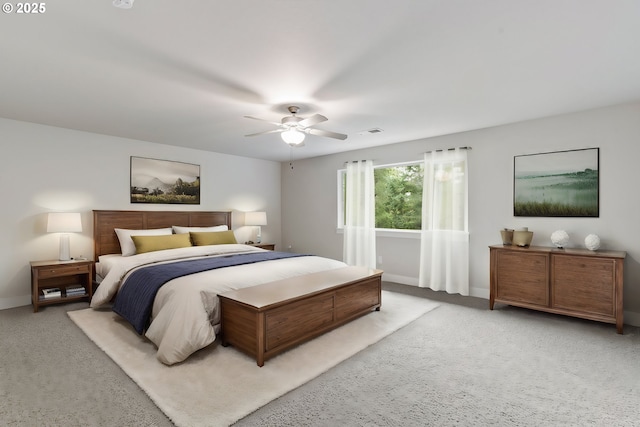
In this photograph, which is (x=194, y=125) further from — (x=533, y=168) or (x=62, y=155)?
(x=533, y=168)

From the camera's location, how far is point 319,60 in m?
2.47

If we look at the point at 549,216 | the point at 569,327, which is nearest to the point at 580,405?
the point at 569,327

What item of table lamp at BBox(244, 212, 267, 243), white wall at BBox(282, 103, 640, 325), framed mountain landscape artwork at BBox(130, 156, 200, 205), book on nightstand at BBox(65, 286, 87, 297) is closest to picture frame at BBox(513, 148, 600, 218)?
white wall at BBox(282, 103, 640, 325)

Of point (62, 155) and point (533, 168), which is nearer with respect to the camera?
point (533, 168)

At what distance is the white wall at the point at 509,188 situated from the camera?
3.55m

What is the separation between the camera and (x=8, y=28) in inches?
80.7

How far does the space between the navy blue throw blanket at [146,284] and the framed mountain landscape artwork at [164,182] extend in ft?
6.66

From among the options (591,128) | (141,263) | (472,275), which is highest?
(591,128)

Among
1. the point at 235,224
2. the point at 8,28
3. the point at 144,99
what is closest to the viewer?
the point at 8,28

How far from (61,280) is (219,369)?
3391 millimetres

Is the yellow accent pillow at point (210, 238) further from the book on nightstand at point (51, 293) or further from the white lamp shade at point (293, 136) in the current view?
the white lamp shade at point (293, 136)

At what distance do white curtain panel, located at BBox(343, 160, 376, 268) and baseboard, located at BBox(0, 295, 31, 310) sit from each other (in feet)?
15.7

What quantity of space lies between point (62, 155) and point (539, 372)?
19.8 ft

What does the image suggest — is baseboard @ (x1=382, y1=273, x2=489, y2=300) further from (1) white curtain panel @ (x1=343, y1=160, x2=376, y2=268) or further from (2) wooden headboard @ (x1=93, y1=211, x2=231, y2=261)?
(2) wooden headboard @ (x1=93, y1=211, x2=231, y2=261)
